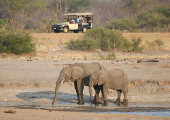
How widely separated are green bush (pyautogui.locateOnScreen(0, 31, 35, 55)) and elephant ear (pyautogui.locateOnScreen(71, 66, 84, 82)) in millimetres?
13881

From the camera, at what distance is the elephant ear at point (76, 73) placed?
32.9 feet

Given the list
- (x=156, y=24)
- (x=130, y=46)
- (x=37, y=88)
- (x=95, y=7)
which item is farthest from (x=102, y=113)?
(x=95, y=7)

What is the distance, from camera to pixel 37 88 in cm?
1281

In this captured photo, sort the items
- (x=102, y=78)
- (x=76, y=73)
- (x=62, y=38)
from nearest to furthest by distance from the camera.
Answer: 1. (x=102, y=78)
2. (x=76, y=73)
3. (x=62, y=38)

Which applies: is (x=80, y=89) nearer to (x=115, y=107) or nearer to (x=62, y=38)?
(x=115, y=107)

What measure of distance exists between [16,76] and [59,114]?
6518mm

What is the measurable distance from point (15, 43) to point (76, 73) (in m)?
14.4

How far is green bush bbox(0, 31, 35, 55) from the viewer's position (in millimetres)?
23453

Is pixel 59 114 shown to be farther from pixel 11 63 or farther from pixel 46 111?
pixel 11 63

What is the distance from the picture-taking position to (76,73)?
10039mm

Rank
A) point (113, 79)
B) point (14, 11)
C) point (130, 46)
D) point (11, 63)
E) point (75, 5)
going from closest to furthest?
point (113, 79) → point (11, 63) → point (130, 46) → point (14, 11) → point (75, 5)

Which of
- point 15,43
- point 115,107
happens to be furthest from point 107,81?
point 15,43

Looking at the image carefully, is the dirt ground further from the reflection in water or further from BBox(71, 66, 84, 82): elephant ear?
BBox(71, 66, 84, 82): elephant ear

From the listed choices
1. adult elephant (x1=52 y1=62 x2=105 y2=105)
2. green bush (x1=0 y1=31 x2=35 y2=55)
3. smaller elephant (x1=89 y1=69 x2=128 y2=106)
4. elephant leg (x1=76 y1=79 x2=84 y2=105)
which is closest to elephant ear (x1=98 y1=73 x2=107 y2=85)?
smaller elephant (x1=89 y1=69 x2=128 y2=106)
